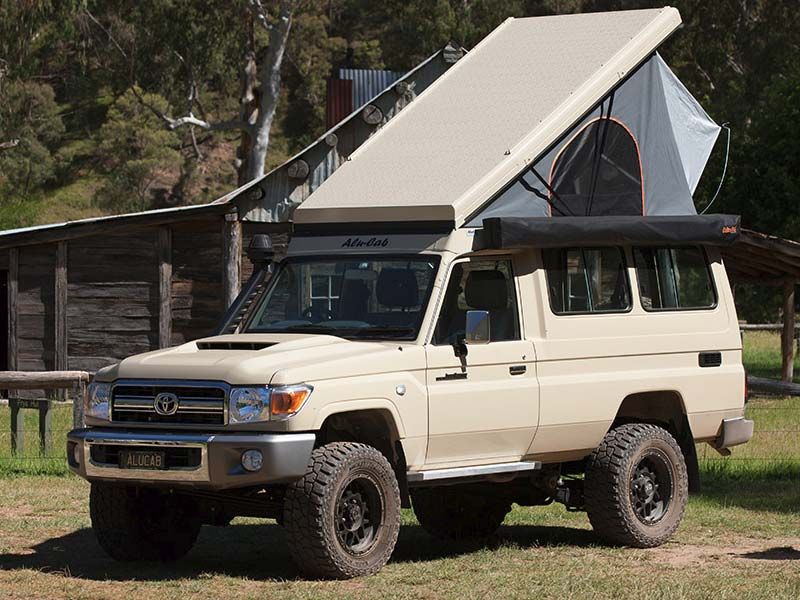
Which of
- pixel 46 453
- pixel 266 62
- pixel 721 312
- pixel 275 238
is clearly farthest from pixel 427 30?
pixel 721 312

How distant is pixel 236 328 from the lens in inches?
387

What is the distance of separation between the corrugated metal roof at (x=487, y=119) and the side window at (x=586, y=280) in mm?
724

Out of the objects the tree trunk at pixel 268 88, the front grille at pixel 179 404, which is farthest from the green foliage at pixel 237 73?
the front grille at pixel 179 404

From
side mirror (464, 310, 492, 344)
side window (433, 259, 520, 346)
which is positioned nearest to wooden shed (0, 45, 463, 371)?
side window (433, 259, 520, 346)

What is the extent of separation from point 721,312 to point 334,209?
9.89 feet

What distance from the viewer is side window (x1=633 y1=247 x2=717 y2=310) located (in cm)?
1061

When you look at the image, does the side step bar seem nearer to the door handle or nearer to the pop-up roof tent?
the door handle

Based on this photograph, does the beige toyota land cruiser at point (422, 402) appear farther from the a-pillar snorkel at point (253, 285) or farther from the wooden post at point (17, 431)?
the wooden post at point (17, 431)

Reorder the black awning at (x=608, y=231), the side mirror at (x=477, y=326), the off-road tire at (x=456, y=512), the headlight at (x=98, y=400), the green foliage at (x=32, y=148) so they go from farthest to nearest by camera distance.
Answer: the green foliage at (x=32, y=148) < the off-road tire at (x=456, y=512) < the black awning at (x=608, y=231) < the side mirror at (x=477, y=326) < the headlight at (x=98, y=400)

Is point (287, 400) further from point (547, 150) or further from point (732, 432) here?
point (732, 432)

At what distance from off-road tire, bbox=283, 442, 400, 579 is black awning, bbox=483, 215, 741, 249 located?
63.6 inches

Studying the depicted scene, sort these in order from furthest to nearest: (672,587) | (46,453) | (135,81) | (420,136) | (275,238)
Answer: (135,81) < (275,238) < (46,453) < (420,136) < (672,587)

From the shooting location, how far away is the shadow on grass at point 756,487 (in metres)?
12.5

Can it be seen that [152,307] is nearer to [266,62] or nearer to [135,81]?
[266,62]
